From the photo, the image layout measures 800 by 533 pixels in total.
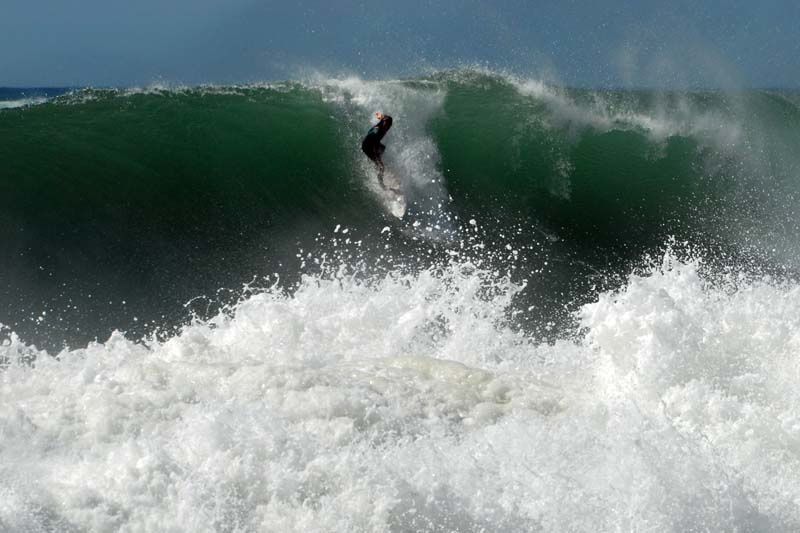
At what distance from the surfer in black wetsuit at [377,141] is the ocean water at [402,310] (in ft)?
0.63

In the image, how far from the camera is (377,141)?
11.0 meters

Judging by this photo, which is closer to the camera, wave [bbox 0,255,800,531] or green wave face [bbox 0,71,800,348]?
wave [bbox 0,255,800,531]

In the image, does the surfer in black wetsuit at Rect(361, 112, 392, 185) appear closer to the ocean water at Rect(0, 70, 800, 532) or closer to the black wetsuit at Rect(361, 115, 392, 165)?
the black wetsuit at Rect(361, 115, 392, 165)

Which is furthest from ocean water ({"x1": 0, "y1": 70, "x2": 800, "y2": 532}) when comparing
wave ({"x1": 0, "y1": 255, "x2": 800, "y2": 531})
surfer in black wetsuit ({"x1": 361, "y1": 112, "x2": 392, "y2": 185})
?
surfer in black wetsuit ({"x1": 361, "y1": 112, "x2": 392, "y2": 185})

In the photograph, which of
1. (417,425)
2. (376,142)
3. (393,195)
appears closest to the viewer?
(417,425)

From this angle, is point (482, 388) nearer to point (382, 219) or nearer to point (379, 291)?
point (379, 291)

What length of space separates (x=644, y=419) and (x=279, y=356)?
2698 millimetres

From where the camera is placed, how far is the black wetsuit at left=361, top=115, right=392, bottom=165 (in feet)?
36.2

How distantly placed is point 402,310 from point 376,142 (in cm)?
364

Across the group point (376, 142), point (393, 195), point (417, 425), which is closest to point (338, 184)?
point (376, 142)

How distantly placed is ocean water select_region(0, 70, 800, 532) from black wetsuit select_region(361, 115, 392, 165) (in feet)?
0.65

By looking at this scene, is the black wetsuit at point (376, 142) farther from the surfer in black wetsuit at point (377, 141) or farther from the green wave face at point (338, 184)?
the green wave face at point (338, 184)

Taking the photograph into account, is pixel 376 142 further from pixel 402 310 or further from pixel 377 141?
pixel 402 310

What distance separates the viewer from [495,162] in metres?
11.8
